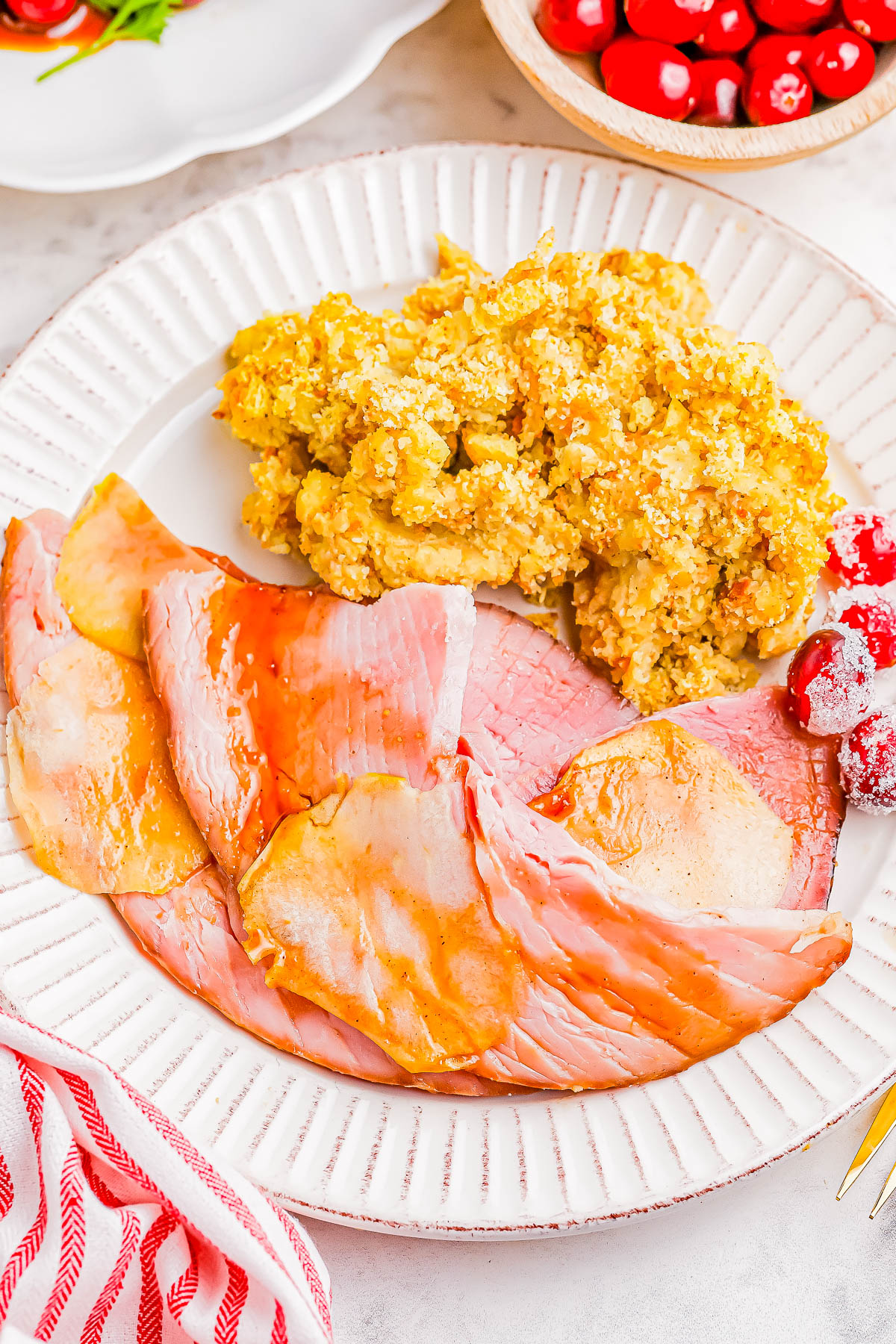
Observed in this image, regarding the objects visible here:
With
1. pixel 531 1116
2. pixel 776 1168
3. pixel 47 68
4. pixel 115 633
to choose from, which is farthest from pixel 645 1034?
pixel 47 68

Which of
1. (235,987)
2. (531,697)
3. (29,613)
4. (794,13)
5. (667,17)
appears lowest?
(235,987)

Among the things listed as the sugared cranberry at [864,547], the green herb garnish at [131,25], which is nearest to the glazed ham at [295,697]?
the sugared cranberry at [864,547]

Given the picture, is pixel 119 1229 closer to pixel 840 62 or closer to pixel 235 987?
pixel 235 987

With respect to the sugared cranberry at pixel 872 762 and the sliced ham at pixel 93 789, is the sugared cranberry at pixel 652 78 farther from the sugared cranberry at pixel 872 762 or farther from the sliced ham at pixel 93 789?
the sliced ham at pixel 93 789

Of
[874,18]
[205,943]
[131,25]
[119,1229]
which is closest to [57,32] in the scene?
[131,25]

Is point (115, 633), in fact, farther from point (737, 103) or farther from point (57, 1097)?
point (737, 103)

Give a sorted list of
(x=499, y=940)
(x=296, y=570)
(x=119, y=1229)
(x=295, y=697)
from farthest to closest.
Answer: (x=296, y=570)
(x=295, y=697)
(x=499, y=940)
(x=119, y=1229)

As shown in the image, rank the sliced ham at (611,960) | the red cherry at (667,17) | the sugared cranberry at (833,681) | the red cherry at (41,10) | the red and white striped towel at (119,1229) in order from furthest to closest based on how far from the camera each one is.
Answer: the red cherry at (41,10) → the red cherry at (667,17) → the sugared cranberry at (833,681) → the sliced ham at (611,960) → the red and white striped towel at (119,1229)
